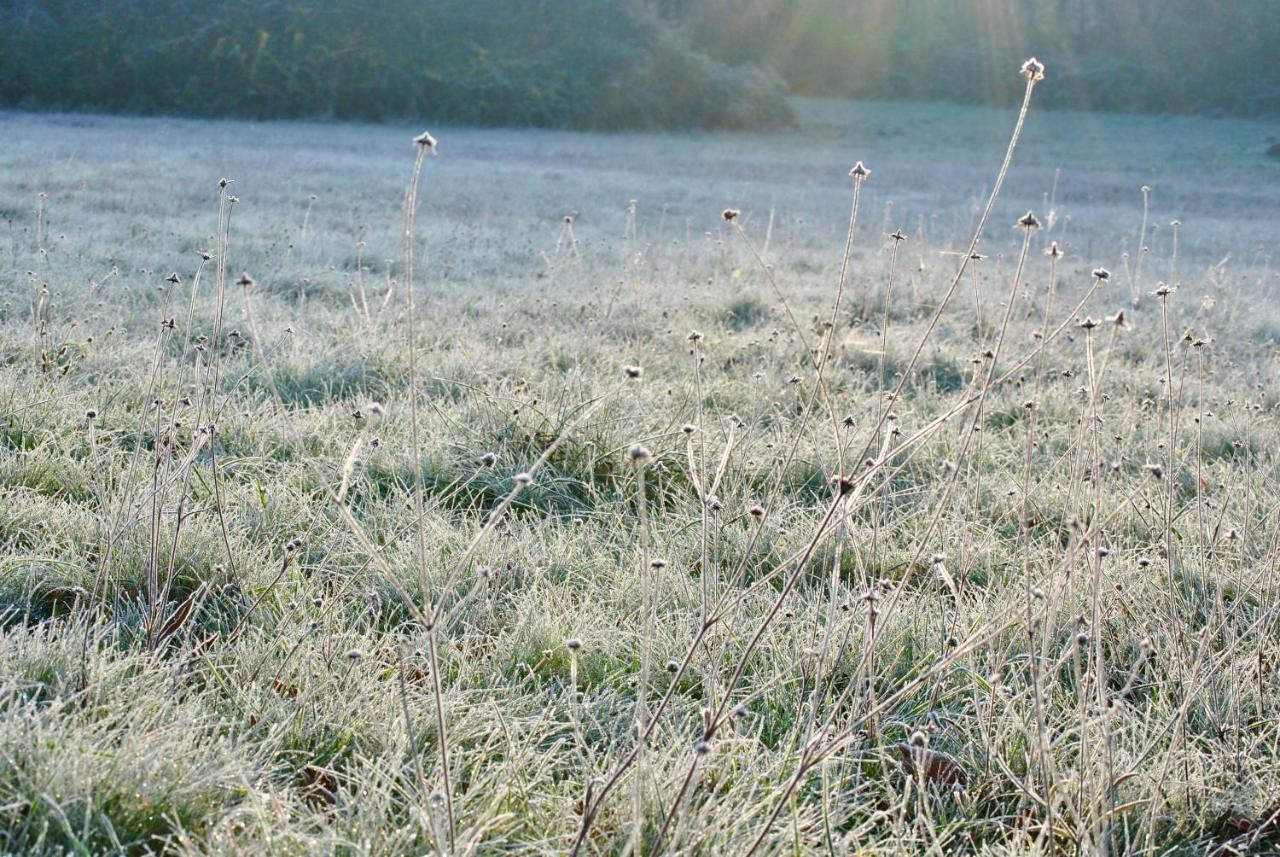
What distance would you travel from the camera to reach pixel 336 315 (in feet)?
17.4

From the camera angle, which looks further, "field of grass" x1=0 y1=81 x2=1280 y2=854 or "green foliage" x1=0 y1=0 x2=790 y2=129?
"green foliage" x1=0 y1=0 x2=790 y2=129

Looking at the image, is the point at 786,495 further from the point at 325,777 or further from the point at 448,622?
the point at 325,777

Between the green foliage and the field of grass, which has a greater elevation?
the green foliage

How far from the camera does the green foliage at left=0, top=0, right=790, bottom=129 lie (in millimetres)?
27125

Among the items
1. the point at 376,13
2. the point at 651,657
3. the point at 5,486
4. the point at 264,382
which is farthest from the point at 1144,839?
the point at 376,13

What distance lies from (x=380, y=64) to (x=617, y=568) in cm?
2969

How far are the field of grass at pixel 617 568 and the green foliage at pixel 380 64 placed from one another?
77.0ft

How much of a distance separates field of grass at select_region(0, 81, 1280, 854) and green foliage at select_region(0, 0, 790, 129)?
23482 millimetres

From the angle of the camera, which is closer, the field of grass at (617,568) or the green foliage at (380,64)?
the field of grass at (617,568)

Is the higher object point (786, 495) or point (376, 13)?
point (376, 13)

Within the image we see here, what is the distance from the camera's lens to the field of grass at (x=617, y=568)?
1693 mm

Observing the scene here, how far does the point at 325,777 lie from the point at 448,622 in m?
0.58

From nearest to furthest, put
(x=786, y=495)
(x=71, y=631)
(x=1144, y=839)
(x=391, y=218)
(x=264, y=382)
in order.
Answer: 1. (x=1144, y=839)
2. (x=71, y=631)
3. (x=786, y=495)
4. (x=264, y=382)
5. (x=391, y=218)

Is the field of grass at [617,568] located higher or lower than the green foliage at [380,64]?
lower
